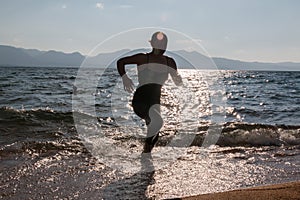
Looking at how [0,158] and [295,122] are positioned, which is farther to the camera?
[295,122]

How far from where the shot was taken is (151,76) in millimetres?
5789

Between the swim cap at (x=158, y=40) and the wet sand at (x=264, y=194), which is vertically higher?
the swim cap at (x=158, y=40)

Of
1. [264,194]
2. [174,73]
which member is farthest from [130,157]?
[264,194]

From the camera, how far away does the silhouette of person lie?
18.3ft

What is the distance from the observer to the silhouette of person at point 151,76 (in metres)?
5.58

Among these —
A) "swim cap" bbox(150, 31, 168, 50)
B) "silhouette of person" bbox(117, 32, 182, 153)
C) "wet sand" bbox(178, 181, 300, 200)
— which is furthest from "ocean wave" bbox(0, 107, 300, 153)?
"wet sand" bbox(178, 181, 300, 200)

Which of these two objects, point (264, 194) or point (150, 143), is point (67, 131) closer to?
point (150, 143)

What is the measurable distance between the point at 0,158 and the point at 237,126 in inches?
258

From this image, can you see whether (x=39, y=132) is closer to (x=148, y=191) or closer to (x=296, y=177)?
(x=148, y=191)

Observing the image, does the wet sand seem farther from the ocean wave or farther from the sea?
the ocean wave

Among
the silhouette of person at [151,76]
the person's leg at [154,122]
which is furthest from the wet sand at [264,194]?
the person's leg at [154,122]

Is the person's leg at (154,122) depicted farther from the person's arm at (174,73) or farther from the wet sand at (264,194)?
the wet sand at (264,194)

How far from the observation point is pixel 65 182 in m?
4.80

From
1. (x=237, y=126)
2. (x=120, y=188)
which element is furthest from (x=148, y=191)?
(x=237, y=126)
